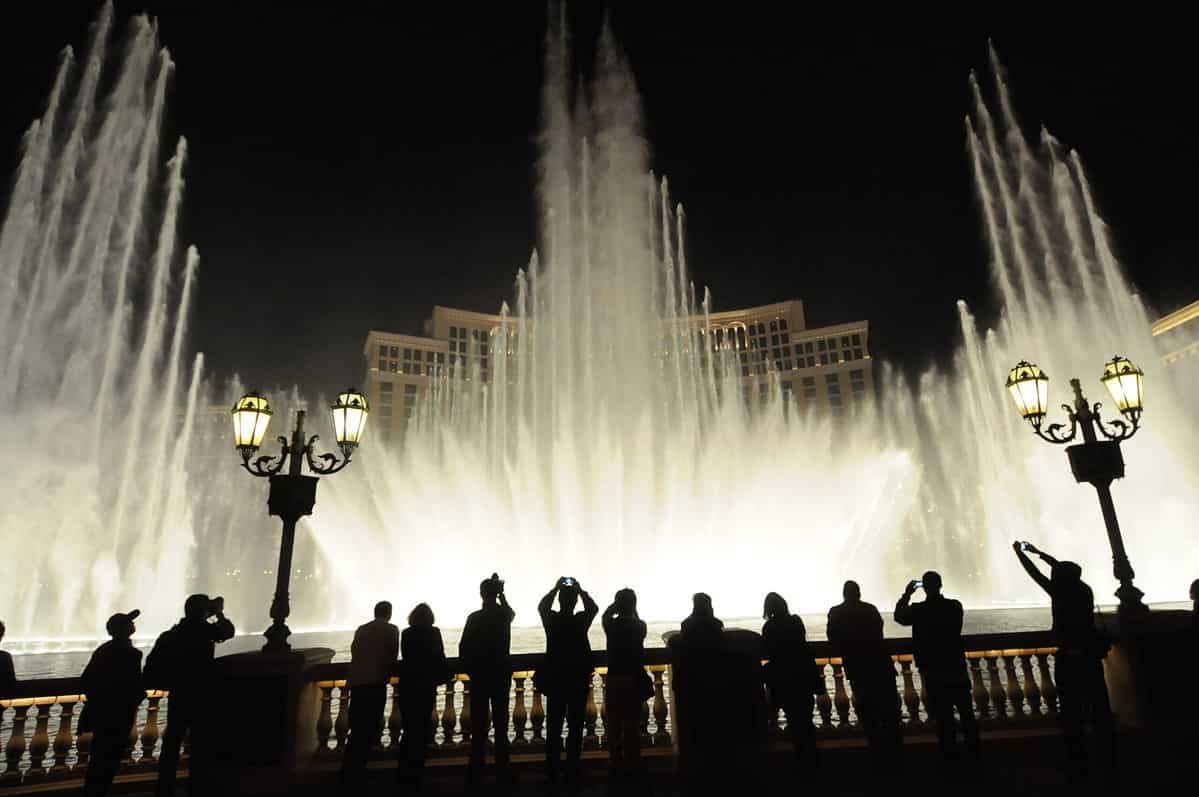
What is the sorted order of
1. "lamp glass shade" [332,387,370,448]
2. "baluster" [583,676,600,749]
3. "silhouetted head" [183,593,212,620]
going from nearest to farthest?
"silhouetted head" [183,593,212,620] < "baluster" [583,676,600,749] < "lamp glass shade" [332,387,370,448]

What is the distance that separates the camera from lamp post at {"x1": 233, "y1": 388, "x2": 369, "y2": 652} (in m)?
7.59

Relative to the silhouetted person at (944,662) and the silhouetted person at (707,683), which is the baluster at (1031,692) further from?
the silhouetted person at (707,683)

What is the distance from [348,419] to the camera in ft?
31.2

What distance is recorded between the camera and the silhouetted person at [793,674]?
615 cm

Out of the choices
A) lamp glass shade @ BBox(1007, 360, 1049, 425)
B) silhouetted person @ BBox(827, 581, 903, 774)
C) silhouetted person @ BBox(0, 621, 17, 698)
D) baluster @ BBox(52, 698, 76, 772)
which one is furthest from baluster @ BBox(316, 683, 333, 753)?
lamp glass shade @ BBox(1007, 360, 1049, 425)

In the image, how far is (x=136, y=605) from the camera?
3759cm

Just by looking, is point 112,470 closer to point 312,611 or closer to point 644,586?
point 312,611

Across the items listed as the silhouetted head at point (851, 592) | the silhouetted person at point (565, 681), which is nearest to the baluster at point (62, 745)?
the silhouetted person at point (565, 681)

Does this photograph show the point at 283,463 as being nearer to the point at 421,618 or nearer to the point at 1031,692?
the point at 421,618

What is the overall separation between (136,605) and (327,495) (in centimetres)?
1153

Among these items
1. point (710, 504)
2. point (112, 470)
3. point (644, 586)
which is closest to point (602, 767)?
point (644, 586)

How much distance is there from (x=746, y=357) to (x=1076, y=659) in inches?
3675

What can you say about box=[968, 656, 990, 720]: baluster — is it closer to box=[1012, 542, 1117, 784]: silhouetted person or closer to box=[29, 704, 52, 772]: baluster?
box=[1012, 542, 1117, 784]: silhouetted person

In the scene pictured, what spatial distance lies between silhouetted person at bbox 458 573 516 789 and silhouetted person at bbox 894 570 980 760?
379 cm
